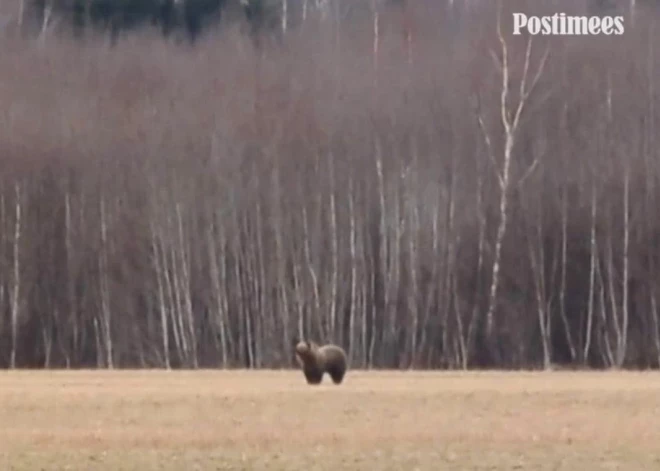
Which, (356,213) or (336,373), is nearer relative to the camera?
(336,373)

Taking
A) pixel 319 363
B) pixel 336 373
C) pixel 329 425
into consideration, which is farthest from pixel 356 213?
pixel 329 425

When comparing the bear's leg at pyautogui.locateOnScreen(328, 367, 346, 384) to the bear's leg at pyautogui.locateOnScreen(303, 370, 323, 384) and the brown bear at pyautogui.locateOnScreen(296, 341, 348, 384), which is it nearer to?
the brown bear at pyautogui.locateOnScreen(296, 341, 348, 384)

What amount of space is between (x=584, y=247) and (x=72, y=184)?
15.2 meters

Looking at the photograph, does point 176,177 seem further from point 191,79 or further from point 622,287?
point 622,287

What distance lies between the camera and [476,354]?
52406mm

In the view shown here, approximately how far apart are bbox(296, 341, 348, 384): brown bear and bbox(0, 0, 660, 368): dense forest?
589 inches

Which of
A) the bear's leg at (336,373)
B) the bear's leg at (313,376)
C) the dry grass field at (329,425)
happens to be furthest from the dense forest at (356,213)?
the bear's leg at (313,376)

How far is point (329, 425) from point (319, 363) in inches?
385

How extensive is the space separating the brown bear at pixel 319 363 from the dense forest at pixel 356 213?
49.0 feet

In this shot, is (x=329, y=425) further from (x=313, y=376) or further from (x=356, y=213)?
(x=356, y=213)

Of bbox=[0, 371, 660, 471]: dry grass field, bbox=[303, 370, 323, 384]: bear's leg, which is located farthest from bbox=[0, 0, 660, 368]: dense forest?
bbox=[303, 370, 323, 384]: bear's leg

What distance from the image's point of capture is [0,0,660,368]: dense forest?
172ft

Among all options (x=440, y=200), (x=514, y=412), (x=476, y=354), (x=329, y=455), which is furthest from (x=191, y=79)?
(x=329, y=455)

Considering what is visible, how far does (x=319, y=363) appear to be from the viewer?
36.5m
